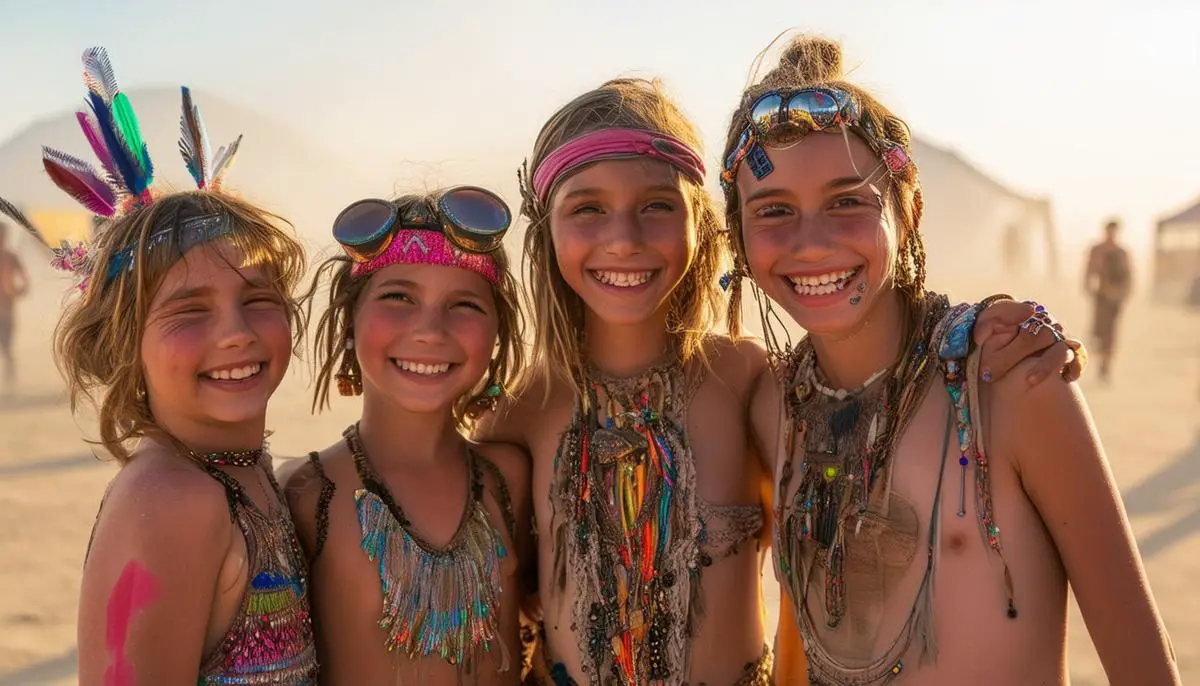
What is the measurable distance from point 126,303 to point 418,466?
94cm

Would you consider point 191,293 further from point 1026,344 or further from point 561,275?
point 1026,344

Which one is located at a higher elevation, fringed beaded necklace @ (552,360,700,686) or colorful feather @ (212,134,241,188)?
colorful feather @ (212,134,241,188)

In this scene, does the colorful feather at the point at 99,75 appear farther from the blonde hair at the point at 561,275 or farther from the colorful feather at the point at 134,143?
the blonde hair at the point at 561,275

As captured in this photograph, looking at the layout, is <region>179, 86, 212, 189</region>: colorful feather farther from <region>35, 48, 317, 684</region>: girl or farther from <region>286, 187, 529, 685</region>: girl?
<region>286, 187, 529, 685</region>: girl

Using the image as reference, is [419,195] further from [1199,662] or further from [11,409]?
[11,409]

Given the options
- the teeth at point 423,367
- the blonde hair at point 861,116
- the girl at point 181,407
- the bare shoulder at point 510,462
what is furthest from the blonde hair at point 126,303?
the blonde hair at point 861,116

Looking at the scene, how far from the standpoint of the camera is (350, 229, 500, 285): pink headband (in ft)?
9.78

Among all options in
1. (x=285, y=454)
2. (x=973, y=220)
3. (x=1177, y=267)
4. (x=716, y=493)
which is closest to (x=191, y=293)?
(x=716, y=493)

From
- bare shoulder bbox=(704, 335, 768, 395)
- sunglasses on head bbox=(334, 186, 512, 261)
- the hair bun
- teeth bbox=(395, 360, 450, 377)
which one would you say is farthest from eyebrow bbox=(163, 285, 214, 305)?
the hair bun

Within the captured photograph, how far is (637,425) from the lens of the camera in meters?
3.02

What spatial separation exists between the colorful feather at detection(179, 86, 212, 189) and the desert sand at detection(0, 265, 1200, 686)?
1137 millimetres

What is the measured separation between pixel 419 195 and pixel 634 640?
4.99ft

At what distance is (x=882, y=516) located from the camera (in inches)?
95.6

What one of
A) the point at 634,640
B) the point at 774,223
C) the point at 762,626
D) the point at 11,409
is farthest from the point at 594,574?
the point at 11,409
